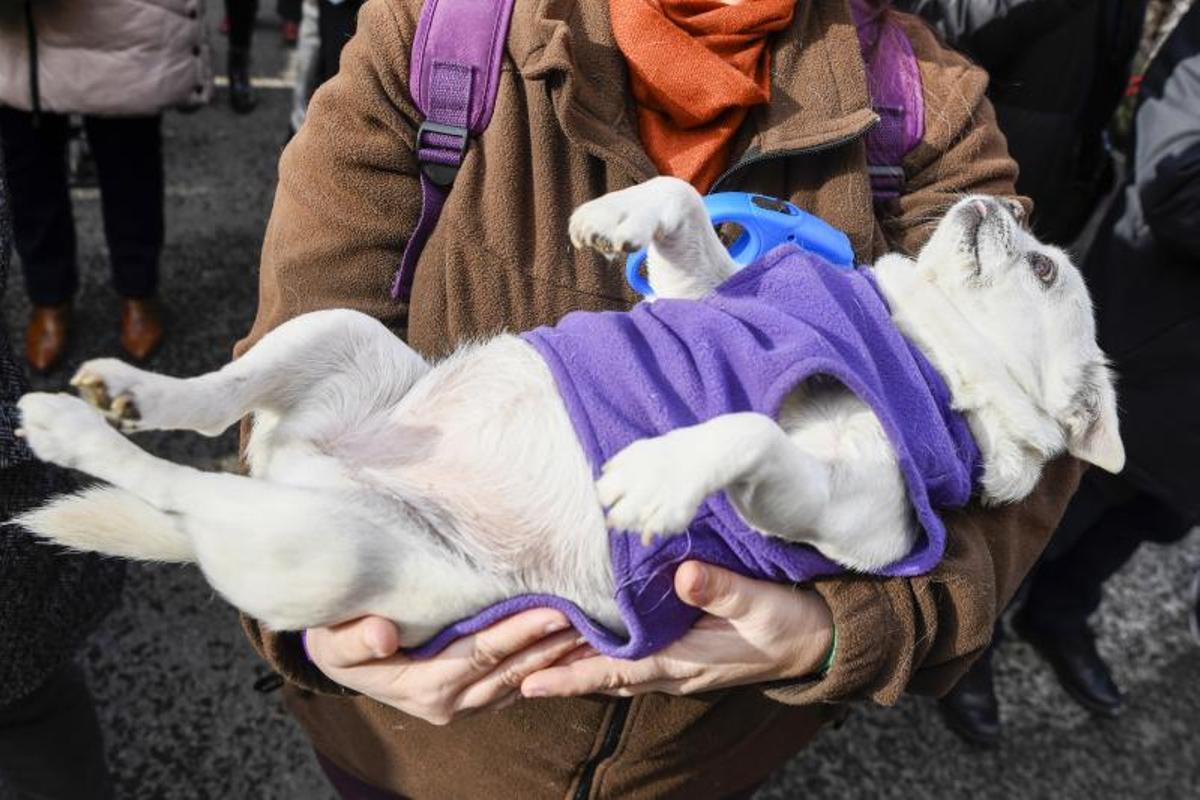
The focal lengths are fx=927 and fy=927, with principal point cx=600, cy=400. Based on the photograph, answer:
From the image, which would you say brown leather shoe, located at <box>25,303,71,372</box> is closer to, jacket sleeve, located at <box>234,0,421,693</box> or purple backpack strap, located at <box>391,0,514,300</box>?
jacket sleeve, located at <box>234,0,421,693</box>

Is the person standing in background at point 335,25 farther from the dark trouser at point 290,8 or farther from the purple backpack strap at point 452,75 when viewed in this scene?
the dark trouser at point 290,8

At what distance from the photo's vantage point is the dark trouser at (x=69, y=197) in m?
3.16

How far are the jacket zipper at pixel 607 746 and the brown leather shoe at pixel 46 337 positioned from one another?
9.36 ft

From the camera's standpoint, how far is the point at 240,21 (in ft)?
17.5

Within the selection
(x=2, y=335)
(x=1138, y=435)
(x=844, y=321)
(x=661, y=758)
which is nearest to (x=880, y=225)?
(x=844, y=321)

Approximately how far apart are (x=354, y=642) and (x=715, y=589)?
1.65ft

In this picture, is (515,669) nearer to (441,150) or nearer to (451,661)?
(451,661)

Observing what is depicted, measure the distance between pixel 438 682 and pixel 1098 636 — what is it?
300 cm

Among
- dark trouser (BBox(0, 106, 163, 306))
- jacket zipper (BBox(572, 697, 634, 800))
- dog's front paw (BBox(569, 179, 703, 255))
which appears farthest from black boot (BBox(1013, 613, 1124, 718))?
dark trouser (BBox(0, 106, 163, 306))

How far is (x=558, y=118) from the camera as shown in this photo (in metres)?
1.42

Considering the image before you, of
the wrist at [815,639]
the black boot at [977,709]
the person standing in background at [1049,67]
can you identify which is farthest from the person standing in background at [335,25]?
the black boot at [977,709]

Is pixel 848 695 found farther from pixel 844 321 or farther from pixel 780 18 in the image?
pixel 780 18

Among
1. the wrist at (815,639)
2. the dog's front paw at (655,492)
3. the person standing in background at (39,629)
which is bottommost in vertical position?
the person standing in background at (39,629)

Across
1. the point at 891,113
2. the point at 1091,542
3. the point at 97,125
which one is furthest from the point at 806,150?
the point at 97,125
